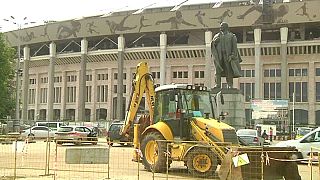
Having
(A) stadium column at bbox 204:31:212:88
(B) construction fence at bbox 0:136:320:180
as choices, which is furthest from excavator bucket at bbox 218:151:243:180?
(A) stadium column at bbox 204:31:212:88

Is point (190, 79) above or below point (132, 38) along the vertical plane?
below

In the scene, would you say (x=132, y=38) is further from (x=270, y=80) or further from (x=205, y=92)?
(x=205, y=92)

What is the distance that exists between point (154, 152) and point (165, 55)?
6115 cm

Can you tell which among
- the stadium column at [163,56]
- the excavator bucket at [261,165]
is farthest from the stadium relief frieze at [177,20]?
the excavator bucket at [261,165]

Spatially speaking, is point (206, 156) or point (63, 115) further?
point (63, 115)

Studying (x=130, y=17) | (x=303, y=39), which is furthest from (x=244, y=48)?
(x=130, y=17)

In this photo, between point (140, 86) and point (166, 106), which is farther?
point (140, 86)

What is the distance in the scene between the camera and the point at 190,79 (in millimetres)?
79062

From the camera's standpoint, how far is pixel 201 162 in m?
14.6

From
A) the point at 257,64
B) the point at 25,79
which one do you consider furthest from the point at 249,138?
the point at 25,79

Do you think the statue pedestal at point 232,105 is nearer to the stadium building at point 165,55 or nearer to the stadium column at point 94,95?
the stadium building at point 165,55

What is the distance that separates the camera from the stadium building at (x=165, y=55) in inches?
2776

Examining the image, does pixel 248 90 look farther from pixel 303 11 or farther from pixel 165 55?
pixel 303 11

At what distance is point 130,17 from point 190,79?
580 inches
